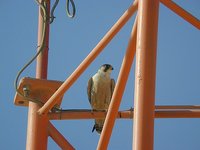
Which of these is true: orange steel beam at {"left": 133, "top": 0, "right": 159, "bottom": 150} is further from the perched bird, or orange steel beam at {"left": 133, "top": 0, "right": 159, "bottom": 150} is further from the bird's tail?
the perched bird

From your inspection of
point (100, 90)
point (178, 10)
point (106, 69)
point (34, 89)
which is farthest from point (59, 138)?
point (106, 69)

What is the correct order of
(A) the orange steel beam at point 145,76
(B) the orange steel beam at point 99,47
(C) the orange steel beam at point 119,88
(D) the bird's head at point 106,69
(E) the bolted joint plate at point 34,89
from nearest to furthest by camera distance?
(A) the orange steel beam at point 145,76 → (B) the orange steel beam at point 99,47 → (C) the orange steel beam at point 119,88 → (E) the bolted joint plate at point 34,89 → (D) the bird's head at point 106,69

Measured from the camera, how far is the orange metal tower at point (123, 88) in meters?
3.31

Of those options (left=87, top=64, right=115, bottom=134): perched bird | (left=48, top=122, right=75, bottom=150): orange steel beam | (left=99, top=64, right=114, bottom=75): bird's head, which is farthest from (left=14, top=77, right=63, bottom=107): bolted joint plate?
(left=99, top=64, right=114, bottom=75): bird's head

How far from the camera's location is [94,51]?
4023 millimetres

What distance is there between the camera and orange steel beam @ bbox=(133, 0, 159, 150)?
326cm

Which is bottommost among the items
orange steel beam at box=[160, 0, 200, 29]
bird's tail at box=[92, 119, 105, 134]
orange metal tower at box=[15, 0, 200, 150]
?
bird's tail at box=[92, 119, 105, 134]

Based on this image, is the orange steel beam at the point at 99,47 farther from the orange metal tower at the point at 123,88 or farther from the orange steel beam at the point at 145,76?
the orange steel beam at the point at 145,76

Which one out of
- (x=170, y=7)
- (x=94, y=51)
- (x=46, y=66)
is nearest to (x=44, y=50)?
(x=46, y=66)

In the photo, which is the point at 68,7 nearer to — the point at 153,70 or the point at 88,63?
the point at 88,63

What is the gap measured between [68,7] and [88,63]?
4.22 feet

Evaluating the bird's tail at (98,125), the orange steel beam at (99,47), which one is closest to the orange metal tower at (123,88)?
the orange steel beam at (99,47)

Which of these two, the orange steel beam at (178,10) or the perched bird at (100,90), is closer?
the orange steel beam at (178,10)

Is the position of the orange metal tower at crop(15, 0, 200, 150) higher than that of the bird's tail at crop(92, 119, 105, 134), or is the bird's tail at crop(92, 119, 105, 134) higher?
the orange metal tower at crop(15, 0, 200, 150)
